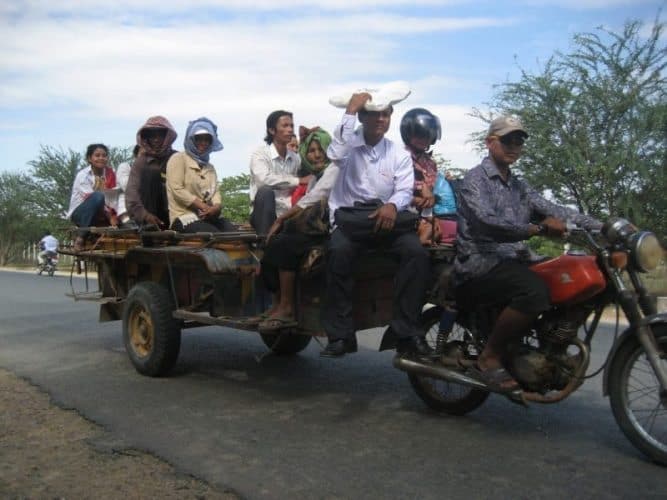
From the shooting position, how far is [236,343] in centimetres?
835

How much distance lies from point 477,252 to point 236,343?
13.7ft

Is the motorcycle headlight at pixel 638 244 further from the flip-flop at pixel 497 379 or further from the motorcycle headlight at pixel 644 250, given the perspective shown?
the flip-flop at pixel 497 379

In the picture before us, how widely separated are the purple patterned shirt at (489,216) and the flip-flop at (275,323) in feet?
4.32

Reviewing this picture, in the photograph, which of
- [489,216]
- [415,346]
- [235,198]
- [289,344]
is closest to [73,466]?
[415,346]

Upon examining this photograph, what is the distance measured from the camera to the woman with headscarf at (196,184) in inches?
276

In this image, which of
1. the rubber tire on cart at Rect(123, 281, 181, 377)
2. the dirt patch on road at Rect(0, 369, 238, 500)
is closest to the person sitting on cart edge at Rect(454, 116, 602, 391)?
the dirt patch on road at Rect(0, 369, 238, 500)

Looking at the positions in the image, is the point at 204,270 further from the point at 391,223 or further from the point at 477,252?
the point at 477,252

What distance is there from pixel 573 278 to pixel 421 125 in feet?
6.23

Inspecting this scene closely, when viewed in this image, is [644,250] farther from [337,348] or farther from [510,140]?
[337,348]

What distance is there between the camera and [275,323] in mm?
5453

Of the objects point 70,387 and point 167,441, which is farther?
point 70,387

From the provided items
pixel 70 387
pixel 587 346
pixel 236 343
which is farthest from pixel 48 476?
pixel 236 343

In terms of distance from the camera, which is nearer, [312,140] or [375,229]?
[375,229]

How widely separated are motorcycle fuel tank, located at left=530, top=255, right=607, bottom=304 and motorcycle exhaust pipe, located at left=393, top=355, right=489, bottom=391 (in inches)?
27.7
